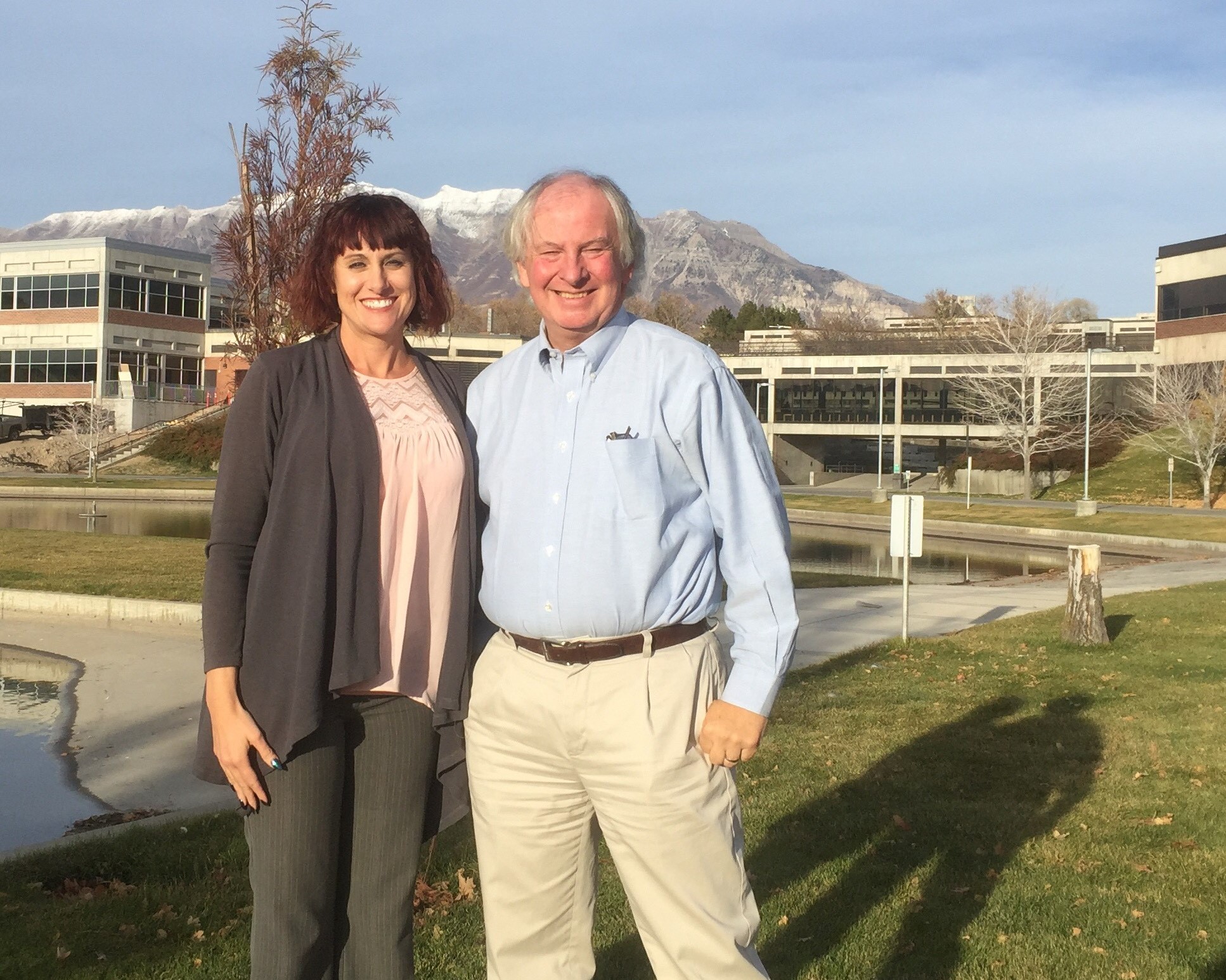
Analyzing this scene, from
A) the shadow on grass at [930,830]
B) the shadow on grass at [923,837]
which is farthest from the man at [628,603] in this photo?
the shadow on grass at [930,830]

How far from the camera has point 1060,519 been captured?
3372 centimetres

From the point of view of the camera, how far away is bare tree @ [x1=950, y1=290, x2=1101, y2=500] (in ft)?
175

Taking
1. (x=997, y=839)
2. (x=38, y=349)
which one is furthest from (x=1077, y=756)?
(x=38, y=349)

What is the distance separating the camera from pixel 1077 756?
7.06 meters

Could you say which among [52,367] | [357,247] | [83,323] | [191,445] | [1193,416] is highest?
[83,323]

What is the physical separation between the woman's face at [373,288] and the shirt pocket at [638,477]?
68 cm

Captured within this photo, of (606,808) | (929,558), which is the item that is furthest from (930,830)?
(929,558)

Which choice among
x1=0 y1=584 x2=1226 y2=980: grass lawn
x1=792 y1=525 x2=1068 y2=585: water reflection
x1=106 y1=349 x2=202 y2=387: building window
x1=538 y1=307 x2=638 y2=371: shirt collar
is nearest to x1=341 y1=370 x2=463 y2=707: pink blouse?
x1=538 y1=307 x2=638 y2=371: shirt collar

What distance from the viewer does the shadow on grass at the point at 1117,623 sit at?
11.8 meters

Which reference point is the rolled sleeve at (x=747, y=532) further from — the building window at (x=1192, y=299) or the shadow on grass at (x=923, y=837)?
the building window at (x=1192, y=299)

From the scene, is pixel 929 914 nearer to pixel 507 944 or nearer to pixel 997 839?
pixel 997 839

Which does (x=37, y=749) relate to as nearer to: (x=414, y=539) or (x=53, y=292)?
(x=414, y=539)

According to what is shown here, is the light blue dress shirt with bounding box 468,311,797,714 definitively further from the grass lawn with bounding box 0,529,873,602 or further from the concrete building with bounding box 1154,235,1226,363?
the concrete building with bounding box 1154,235,1226,363

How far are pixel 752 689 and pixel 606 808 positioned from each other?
47 centimetres
